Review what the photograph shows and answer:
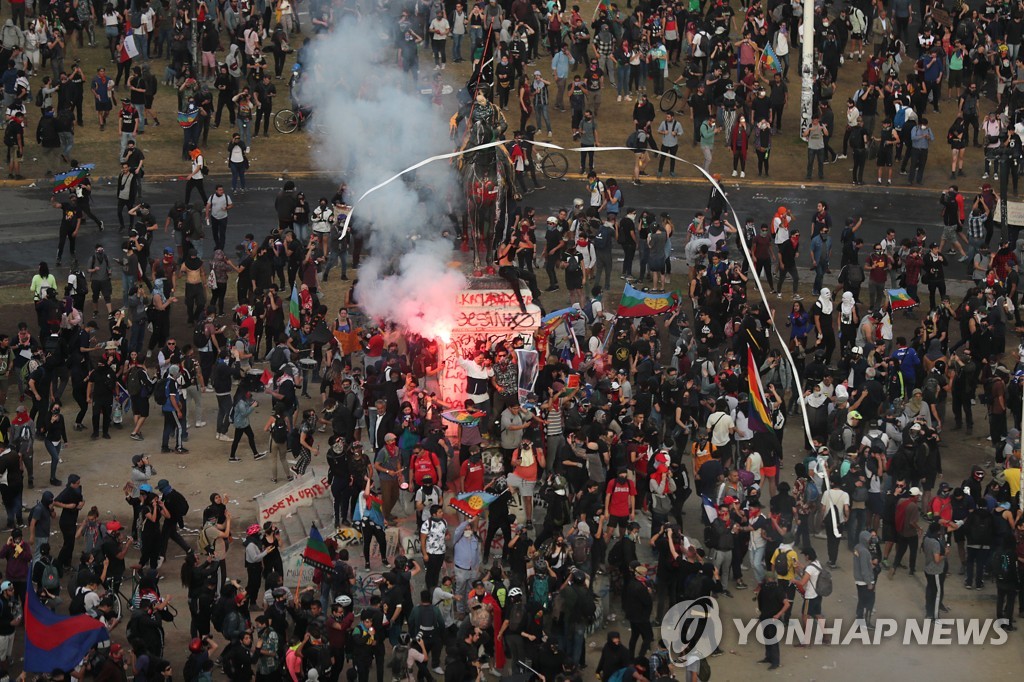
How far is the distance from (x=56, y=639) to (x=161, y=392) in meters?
7.85

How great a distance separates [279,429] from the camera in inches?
1167

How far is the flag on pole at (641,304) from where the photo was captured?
108 ft

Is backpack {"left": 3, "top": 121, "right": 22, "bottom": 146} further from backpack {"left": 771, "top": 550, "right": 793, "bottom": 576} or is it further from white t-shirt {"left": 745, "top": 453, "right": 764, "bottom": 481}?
backpack {"left": 771, "top": 550, "right": 793, "bottom": 576}

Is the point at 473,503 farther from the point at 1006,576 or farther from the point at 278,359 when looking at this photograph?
the point at 1006,576

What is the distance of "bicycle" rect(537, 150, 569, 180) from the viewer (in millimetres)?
42812

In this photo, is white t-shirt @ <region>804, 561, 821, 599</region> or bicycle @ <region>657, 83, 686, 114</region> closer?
white t-shirt @ <region>804, 561, 821, 599</region>

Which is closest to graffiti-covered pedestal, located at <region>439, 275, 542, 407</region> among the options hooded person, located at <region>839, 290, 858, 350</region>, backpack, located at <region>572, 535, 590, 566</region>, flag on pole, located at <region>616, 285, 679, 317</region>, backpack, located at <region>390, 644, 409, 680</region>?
flag on pole, located at <region>616, 285, 679, 317</region>

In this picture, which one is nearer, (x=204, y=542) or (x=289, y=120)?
(x=204, y=542)

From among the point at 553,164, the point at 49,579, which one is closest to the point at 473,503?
the point at 49,579

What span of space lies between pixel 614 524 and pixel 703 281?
856 cm

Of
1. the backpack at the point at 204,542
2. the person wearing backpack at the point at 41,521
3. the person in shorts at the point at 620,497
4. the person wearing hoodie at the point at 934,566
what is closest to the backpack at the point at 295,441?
the backpack at the point at 204,542

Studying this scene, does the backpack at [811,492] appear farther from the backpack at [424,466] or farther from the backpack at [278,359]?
the backpack at [278,359]

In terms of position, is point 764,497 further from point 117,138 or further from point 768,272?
point 117,138

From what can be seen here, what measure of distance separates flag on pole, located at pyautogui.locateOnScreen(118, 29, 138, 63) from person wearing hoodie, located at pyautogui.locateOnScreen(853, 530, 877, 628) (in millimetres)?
25530
